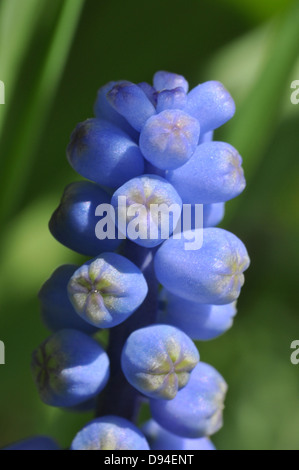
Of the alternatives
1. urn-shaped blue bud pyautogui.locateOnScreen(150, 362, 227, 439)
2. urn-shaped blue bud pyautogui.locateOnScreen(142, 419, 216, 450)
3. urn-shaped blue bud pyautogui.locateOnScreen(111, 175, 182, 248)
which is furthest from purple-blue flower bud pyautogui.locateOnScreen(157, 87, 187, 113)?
urn-shaped blue bud pyautogui.locateOnScreen(142, 419, 216, 450)

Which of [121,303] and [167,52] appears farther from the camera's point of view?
[167,52]

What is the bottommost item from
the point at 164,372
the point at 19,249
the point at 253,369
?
the point at 253,369

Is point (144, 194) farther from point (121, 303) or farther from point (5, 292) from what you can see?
point (5, 292)

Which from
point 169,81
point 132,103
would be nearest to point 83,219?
point 132,103

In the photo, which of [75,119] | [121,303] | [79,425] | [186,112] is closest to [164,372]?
[121,303]

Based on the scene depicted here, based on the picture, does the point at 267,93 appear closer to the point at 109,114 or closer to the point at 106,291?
the point at 109,114

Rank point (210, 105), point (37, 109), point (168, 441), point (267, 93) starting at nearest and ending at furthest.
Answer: point (210, 105) < point (168, 441) < point (37, 109) < point (267, 93)
